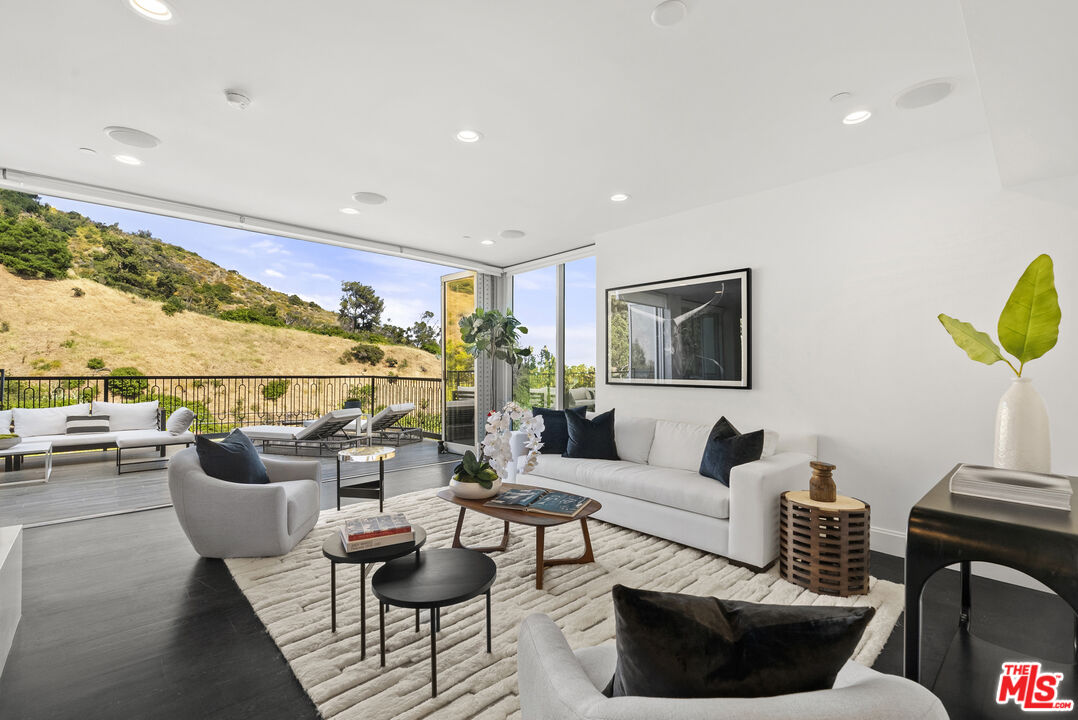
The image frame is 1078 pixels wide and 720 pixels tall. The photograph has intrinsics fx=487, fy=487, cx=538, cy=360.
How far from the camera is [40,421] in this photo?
5.55 m

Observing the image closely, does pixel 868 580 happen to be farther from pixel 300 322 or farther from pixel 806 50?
pixel 300 322

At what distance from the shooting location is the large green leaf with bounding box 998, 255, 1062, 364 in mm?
1944

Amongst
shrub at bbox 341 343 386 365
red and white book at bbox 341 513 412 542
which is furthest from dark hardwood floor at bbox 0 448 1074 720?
shrub at bbox 341 343 386 365

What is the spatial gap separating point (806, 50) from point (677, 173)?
143 centimetres

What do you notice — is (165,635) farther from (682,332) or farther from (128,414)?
(128,414)

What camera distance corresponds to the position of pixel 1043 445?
1.92m

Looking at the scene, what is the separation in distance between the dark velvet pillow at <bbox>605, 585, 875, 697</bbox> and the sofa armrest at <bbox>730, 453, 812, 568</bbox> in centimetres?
222

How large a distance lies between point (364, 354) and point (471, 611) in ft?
36.4

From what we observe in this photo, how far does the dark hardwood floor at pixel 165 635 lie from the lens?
1780 mm

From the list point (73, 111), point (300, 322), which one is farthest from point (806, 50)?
point (300, 322)

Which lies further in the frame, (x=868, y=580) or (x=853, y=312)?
(x=853, y=312)

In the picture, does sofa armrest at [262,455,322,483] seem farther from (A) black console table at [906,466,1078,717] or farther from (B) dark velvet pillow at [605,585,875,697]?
(A) black console table at [906,466,1078,717]

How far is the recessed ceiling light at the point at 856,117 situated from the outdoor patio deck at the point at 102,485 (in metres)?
4.51

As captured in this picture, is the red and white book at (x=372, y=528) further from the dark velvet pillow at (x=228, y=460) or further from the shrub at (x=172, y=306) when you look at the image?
the shrub at (x=172, y=306)
